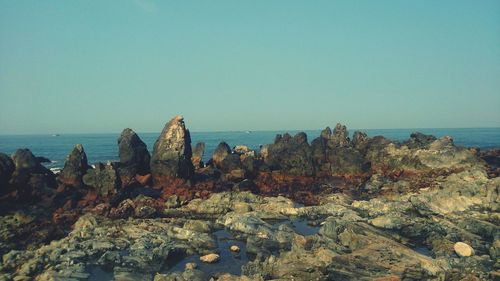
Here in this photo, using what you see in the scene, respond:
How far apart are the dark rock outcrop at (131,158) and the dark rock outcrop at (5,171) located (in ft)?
33.1

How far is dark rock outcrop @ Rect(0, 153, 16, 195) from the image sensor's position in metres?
33.7

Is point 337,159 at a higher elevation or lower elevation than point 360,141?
lower

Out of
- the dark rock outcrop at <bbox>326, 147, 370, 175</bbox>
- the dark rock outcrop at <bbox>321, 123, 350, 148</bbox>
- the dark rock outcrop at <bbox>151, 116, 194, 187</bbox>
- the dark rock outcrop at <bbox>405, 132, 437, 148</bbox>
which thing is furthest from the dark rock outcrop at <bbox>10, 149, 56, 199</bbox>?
the dark rock outcrop at <bbox>405, 132, 437, 148</bbox>

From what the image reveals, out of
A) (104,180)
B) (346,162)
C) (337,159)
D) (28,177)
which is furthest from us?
(337,159)

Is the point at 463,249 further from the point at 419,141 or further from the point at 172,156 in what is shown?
the point at 419,141

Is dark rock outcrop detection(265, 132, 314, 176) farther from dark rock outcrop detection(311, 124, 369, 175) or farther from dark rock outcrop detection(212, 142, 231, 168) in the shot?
dark rock outcrop detection(212, 142, 231, 168)

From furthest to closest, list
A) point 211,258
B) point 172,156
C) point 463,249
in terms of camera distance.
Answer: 1. point 172,156
2. point 211,258
3. point 463,249

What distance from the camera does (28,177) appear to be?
3706 cm

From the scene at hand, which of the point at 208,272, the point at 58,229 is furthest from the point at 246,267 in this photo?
the point at 58,229

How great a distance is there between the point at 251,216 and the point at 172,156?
53.4ft

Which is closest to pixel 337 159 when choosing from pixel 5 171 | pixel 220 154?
pixel 220 154

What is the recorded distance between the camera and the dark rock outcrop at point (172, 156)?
43.1m

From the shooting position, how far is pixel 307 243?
22.4 m

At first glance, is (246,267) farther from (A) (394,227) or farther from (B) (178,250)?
(A) (394,227)
